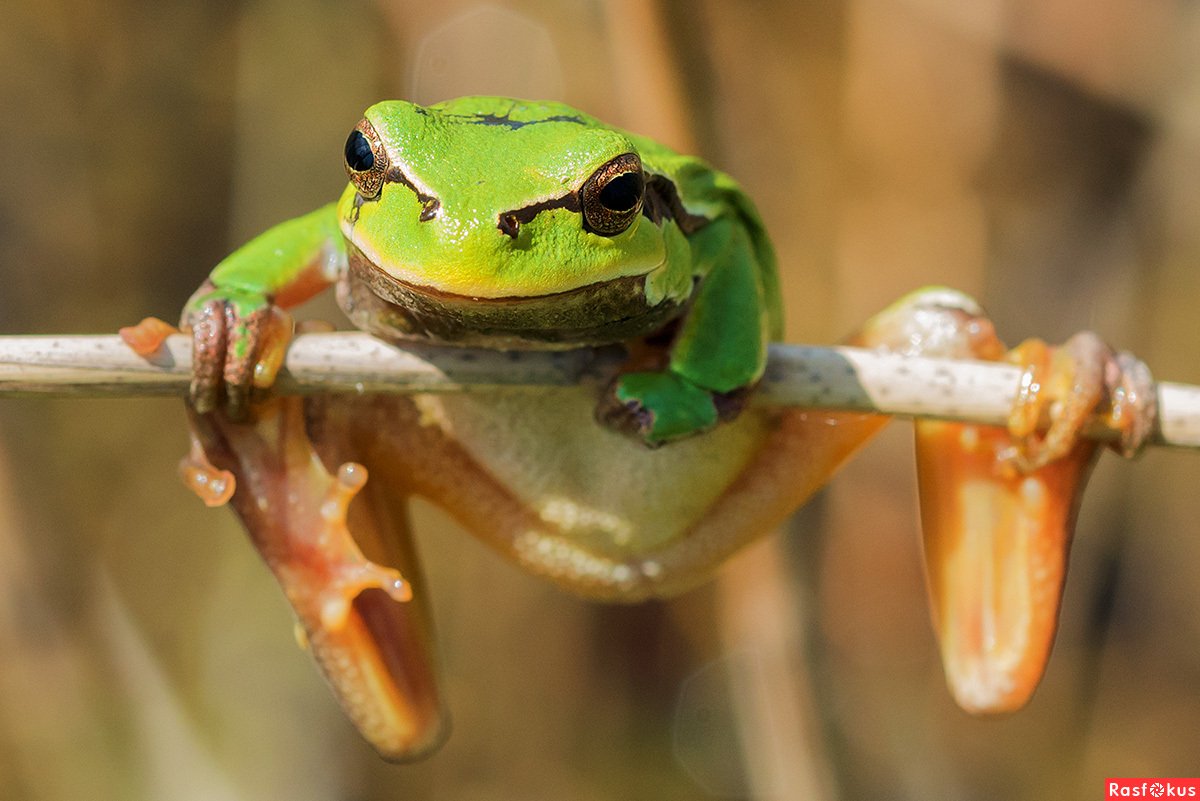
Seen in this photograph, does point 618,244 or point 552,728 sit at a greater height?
point 618,244


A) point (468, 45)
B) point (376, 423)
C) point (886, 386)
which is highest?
point (468, 45)

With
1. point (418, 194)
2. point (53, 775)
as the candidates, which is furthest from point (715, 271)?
point (53, 775)

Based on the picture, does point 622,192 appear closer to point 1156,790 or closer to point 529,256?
point 529,256

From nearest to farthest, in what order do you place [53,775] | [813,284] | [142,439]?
[53,775] → [142,439] → [813,284]

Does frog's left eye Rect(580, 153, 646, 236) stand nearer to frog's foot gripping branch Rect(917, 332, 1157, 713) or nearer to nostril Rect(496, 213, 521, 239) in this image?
nostril Rect(496, 213, 521, 239)

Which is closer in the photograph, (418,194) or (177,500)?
(418,194)

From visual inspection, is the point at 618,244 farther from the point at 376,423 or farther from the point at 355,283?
the point at 376,423

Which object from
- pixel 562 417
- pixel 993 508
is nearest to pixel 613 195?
pixel 562 417
